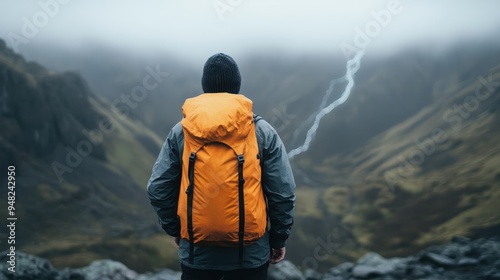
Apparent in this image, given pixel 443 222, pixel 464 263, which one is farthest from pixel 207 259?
pixel 443 222

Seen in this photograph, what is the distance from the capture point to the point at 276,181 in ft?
23.1

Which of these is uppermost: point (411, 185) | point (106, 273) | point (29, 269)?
point (411, 185)

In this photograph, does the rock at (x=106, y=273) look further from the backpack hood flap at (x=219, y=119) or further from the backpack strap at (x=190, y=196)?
the backpack hood flap at (x=219, y=119)

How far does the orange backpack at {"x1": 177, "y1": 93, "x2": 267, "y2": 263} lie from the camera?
6453 mm

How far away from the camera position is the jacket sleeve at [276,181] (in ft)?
23.1

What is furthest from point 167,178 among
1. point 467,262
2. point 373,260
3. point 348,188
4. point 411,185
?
point 348,188

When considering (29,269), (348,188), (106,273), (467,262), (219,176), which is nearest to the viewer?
(219,176)

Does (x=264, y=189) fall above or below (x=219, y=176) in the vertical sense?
above

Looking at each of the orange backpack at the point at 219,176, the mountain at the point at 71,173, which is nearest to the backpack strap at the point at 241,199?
the orange backpack at the point at 219,176

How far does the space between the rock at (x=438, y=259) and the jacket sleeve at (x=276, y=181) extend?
13806 mm

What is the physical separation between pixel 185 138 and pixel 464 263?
16.1 m

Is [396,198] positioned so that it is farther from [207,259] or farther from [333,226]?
[207,259]

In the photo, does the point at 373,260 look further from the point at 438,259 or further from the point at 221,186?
the point at 221,186

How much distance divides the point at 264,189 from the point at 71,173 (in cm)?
11749
